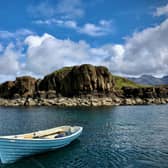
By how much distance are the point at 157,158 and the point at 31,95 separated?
132 m

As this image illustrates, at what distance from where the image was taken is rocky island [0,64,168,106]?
462 feet

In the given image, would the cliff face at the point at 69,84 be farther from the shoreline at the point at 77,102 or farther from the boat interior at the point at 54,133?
the boat interior at the point at 54,133

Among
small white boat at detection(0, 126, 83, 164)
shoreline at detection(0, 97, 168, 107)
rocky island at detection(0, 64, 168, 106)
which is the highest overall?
rocky island at detection(0, 64, 168, 106)

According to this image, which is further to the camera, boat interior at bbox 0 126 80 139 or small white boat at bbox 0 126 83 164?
boat interior at bbox 0 126 80 139

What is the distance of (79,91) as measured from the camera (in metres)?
146

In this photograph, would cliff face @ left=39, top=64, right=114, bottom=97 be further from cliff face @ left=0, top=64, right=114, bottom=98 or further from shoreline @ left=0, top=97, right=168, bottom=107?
shoreline @ left=0, top=97, right=168, bottom=107

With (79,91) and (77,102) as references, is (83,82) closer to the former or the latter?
(79,91)

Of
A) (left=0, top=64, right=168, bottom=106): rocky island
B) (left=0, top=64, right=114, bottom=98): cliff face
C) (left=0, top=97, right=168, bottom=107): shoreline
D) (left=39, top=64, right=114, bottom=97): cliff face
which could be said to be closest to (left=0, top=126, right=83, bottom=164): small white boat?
(left=0, top=97, right=168, bottom=107): shoreline

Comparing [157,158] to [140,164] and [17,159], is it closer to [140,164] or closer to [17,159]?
[140,164]

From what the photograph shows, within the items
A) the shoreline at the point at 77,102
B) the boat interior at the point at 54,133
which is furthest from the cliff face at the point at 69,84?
the boat interior at the point at 54,133

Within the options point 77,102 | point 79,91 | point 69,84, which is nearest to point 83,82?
point 79,91

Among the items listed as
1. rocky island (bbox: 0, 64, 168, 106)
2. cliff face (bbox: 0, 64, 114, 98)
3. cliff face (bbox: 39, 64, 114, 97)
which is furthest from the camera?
cliff face (bbox: 0, 64, 114, 98)

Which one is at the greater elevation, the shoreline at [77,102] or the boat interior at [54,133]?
the shoreline at [77,102]

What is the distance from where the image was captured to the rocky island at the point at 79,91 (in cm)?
14088
